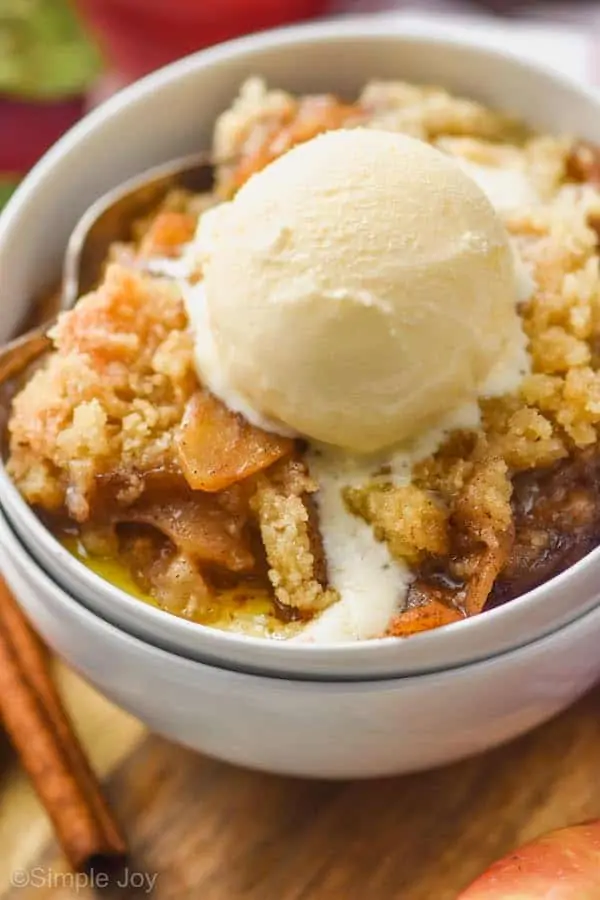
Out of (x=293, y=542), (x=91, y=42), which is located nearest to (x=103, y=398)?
(x=293, y=542)

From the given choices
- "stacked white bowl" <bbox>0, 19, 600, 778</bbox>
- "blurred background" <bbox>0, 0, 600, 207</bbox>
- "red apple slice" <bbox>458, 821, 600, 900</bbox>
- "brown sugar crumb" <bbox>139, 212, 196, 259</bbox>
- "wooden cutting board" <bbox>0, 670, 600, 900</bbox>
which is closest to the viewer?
"stacked white bowl" <bbox>0, 19, 600, 778</bbox>

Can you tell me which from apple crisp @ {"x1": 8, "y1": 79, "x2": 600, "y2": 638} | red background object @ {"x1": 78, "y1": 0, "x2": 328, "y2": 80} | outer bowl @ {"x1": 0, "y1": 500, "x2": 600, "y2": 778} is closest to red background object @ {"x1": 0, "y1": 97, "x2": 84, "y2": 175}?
red background object @ {"x1": 78, "y1": 0, "x2": 328, "y2": 80}

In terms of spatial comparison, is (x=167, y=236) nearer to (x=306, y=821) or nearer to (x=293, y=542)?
(x=293, y=542)

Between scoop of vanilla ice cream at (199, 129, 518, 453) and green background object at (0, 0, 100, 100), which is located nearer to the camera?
scoop of vanilla ice cream at (199, 129, 518, 453)

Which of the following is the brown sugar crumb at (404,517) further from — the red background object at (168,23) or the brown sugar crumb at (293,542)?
the red background object at (168,23)

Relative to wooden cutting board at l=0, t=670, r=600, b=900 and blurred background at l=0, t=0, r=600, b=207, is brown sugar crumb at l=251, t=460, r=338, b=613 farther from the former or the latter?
blurred background at l=0, t=0, r=600, b=207

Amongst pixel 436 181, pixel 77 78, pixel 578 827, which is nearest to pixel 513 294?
pixel 436 181

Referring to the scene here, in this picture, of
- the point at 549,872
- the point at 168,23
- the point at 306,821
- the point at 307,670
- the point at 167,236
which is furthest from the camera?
the point at 168,23
